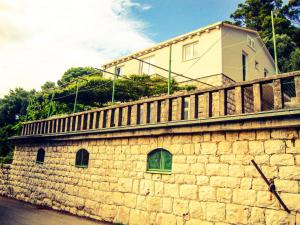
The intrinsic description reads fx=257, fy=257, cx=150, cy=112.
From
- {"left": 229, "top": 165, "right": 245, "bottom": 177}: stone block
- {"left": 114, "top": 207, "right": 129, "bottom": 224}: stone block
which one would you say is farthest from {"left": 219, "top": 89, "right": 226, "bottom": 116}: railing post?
{"left": 114, "top": 207, "right": 129, "bottom": 224}: stone block

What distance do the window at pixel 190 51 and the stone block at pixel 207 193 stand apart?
38.9 feet

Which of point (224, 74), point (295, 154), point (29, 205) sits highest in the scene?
point (224, 74)

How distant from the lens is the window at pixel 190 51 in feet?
56.1

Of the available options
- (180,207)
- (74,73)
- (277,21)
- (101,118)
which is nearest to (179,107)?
(180,207)

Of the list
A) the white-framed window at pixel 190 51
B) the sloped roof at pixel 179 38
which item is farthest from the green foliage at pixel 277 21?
the white-framed window at pixel 190 51

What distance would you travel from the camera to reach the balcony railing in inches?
239

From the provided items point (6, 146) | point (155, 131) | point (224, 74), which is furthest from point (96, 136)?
point (6, 146)

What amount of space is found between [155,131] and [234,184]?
288cm

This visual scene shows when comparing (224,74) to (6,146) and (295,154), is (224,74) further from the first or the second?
(6,146)

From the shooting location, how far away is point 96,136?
10273 millimetres

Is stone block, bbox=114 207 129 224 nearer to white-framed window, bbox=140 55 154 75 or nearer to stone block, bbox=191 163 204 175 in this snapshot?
stone block, bbox=191 163 204 175

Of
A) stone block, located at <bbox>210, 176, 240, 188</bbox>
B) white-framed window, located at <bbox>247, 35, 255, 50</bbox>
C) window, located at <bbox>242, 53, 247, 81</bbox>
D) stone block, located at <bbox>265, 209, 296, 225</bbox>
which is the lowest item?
stone block, located at <bbox>265, 209, 296, 225</bbox>

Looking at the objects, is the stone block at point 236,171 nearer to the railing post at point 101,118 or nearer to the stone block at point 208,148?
the stone block at point 208,148

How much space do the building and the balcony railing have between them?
3209 millimetres
